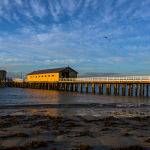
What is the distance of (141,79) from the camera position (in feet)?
151

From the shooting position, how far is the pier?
160 feet

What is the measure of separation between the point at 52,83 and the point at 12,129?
60.7 m

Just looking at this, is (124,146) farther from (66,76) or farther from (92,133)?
(66,76)

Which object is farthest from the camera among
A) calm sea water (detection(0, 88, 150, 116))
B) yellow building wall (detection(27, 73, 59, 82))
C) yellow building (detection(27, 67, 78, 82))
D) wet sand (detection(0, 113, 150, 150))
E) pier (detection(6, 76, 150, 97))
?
yellow building wall (detection(27, 73, 59, 82))

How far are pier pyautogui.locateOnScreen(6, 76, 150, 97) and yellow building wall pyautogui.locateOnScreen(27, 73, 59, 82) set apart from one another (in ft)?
2.65

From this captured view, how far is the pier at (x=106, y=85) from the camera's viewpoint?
48.7 metres

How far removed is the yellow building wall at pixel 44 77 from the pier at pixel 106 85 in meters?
0.81

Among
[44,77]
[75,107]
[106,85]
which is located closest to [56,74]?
[44,77]

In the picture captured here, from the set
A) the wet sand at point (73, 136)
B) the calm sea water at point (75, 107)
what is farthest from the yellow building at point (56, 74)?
the wet sand at point (73, 136)

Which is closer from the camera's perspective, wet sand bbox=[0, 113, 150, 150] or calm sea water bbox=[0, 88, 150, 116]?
wet sand bbox=[0, 113, 150, 150]

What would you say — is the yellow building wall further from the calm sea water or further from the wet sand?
the wet sand

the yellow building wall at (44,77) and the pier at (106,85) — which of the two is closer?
the pier at (106,85)

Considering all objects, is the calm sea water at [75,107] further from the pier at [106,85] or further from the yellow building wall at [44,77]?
the yellow building wall at [44,77]

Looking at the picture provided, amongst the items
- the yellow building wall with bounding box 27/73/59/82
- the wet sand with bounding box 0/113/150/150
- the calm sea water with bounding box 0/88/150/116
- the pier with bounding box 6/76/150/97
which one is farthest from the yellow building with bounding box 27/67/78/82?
the wet sand with bounding box 0/113/150/150
